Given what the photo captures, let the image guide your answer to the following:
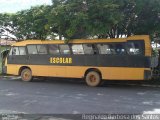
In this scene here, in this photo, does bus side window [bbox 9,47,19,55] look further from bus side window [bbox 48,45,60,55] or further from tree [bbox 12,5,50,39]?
bus side window [bbox 48,45,60,55]

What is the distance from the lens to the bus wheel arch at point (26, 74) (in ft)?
62.9

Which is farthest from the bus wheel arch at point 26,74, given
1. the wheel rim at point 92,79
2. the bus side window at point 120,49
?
the bus side window at point 120,49

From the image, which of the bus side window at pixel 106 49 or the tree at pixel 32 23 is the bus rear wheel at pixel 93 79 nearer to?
the bus side window at pixel 106 49

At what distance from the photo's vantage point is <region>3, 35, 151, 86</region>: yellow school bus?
15695 millimetres

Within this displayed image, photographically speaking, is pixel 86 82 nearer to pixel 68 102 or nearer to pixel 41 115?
pixel 68 102

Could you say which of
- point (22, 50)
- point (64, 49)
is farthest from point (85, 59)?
point (22, 50)

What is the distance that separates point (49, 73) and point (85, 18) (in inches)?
162

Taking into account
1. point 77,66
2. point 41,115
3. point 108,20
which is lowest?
point 41,115

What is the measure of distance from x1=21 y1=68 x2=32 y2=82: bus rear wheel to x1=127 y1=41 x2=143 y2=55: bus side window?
6.14 meters

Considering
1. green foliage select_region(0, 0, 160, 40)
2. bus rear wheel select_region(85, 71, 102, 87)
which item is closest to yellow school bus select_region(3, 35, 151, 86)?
bus rear wheel select_region(85, 71, 102, 87)

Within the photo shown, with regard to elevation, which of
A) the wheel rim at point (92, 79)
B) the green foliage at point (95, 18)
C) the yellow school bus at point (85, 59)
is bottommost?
the wheel rim at point (92, 79)

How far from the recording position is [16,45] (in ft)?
64.3

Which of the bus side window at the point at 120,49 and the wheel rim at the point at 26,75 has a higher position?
the bus side window at the point at 120,49

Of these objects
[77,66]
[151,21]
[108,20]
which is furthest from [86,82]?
[151,21]
